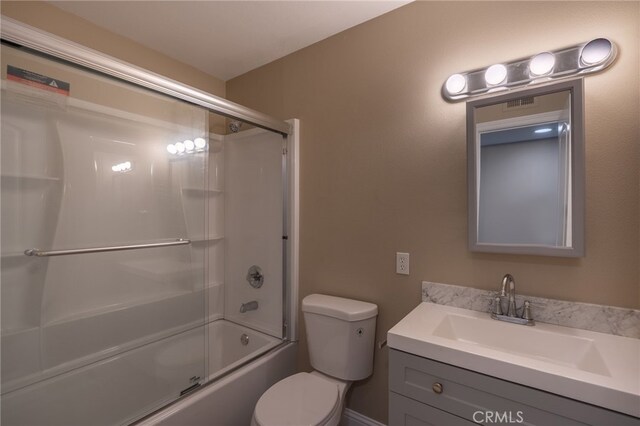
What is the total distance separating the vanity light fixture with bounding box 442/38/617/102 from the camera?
1095 mm

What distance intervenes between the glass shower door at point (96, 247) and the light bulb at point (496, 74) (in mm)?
1515

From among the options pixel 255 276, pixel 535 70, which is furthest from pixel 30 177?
pixel 535 70

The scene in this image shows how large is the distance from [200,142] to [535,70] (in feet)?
5.88

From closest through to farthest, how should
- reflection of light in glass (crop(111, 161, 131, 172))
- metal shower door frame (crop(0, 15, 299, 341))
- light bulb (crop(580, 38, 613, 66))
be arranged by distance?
metal shower door frame (crop(0, 15, 299, 341)) < light bulb (crop(580, 38, 613, 66)) < reflection of light in glass (crop(111, 161, 131, 172))

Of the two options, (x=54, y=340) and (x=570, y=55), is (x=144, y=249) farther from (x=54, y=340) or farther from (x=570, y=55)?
(x=570, y=55)

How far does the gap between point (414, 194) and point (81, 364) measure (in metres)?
1.99

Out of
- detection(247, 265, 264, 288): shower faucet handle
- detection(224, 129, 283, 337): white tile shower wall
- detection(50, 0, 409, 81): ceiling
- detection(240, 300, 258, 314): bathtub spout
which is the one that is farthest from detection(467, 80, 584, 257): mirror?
detection(240, 300, 258, 314): bathtub spout

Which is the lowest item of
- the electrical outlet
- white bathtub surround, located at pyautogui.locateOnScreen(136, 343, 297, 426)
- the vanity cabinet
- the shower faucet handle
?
white bathtub surround, located at pyautogui.locateOnScreen(136, 343, 297, 426)

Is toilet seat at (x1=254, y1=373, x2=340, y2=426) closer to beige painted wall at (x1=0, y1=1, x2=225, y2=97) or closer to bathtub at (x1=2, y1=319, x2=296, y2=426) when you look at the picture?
bathtub at (x1=2, y1=319, x2=296, y2=426)

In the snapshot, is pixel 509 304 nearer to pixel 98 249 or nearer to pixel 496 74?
pixel 496 74

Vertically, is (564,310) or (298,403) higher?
(564,310)

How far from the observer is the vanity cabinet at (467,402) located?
0.80 metres

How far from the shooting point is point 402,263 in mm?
1556

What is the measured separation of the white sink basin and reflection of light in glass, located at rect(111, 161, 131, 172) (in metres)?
1.68
